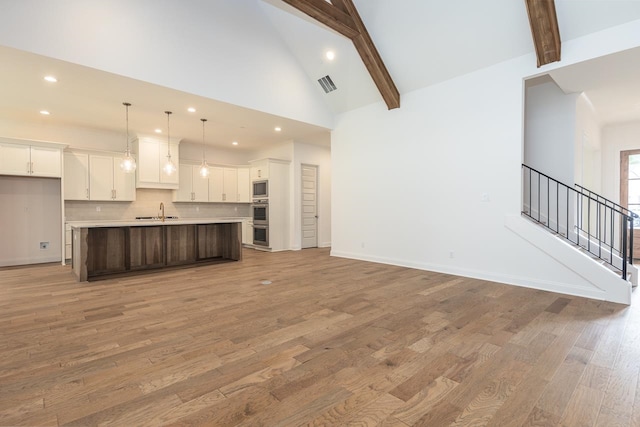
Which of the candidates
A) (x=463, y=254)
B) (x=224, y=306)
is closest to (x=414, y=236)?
(x=463, y=254)

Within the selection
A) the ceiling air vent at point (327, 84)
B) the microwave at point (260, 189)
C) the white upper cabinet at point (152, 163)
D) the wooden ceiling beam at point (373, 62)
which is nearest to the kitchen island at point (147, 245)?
the microwave at point (260, 189)

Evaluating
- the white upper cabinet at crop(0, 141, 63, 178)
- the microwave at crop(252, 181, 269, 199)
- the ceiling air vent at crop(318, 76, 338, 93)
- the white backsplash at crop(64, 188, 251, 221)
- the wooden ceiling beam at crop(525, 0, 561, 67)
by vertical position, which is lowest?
the white backsplash at crop(64, 188, 251, 221)

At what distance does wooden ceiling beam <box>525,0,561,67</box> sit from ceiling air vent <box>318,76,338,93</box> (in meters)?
3.42

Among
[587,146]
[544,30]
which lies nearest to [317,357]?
[544,30]

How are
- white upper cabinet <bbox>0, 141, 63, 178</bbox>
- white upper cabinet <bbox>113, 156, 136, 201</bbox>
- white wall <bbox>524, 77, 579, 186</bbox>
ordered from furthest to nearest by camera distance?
white upper cabinet <bbox>113, 156, 136, 201</bbox>, white upper cabinet <bbox>0, 141, 63, 178</bbox>, white wall <bbox>524, 77, 579, 186</bbox>

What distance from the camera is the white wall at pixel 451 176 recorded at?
4.44m

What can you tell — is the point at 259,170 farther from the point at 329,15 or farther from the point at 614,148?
the point at 614,148

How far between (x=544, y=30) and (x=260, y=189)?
260 inches

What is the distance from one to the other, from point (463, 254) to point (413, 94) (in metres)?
Result: 2.97


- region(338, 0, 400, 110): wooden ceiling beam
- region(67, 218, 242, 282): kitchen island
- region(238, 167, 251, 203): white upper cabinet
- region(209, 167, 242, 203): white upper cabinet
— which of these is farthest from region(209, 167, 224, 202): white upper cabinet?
region(338, 0, 400, 110): wooden ceiling beam

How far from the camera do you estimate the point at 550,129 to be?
17.5 feet

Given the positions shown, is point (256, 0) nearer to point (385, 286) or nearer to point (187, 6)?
point (187, 6)

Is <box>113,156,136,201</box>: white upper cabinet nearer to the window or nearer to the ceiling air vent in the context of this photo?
the ceiling air vent

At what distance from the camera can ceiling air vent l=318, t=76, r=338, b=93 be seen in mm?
6285
